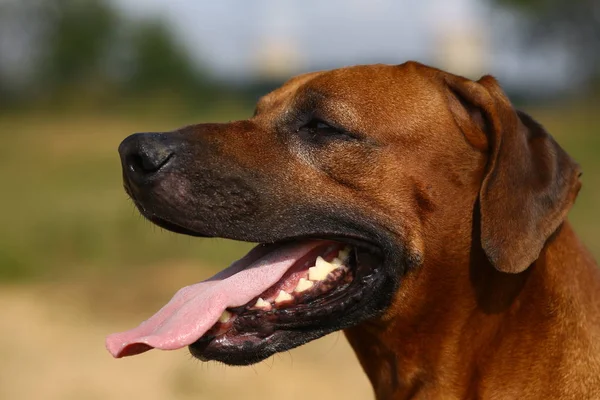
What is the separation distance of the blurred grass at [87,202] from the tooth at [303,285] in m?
1.89

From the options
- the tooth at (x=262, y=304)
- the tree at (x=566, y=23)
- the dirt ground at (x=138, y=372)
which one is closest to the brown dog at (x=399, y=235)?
the tooth at (x=262, y=304)

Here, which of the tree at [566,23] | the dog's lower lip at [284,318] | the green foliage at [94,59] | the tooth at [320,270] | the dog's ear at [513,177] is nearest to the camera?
the dog's ear at [513,177]

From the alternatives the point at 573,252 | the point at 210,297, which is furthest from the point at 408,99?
the point at 210,297

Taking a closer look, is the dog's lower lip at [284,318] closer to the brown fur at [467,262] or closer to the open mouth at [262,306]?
the open mouth at [262,306]

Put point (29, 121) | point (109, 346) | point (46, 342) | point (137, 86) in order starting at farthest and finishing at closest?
1. point (137, 86)
2. point (29, 121)
3. point (46, 342)
4. point (109, 346)

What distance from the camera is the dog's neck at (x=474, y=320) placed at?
338cm

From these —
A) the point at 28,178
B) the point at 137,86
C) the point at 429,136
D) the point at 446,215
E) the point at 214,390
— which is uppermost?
the point at 429,136

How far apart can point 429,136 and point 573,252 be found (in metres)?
0.73

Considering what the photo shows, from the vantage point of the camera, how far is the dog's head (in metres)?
3.41

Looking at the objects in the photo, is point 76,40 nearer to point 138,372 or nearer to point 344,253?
point 138,372

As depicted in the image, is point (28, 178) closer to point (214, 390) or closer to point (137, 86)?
point (214, 390)

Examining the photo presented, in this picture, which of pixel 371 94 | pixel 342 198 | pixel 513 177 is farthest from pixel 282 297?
pixel 513 177

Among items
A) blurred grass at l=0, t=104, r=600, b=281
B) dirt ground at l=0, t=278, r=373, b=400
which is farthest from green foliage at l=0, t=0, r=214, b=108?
dirt ground at l=0, t=278, r=373, b=400

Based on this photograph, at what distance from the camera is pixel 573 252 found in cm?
350
